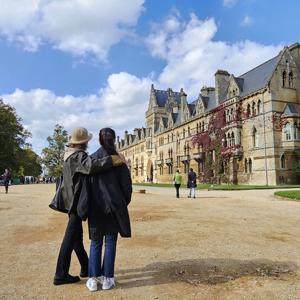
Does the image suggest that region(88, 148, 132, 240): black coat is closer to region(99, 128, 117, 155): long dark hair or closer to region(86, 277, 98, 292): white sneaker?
region(99, 128, 117, 155): long dark hair

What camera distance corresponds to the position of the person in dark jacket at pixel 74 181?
195 inches

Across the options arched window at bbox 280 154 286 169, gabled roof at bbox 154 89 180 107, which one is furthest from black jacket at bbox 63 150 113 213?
gabled roof at bbox 154 89 180 107

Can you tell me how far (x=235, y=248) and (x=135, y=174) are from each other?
300 ft

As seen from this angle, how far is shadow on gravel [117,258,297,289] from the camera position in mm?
5336

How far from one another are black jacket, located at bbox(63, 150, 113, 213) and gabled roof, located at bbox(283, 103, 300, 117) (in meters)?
41.0

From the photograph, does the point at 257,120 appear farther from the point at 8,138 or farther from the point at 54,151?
the point at 54,151

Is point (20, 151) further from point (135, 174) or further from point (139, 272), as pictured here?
point (139, 272)

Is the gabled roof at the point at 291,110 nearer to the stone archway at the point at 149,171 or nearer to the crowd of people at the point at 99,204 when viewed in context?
the crowd of people at the point at 99,204

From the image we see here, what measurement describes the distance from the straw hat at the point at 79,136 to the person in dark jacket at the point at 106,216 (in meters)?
0.49

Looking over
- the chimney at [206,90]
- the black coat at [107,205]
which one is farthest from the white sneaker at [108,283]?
the chimney at [206,90]

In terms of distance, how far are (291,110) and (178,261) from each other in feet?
133

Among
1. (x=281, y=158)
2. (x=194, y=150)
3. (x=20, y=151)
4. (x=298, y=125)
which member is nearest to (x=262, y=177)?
(x=281, y=158)

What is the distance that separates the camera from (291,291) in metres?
4.83

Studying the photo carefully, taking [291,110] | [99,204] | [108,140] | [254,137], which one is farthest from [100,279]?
[254,137]
